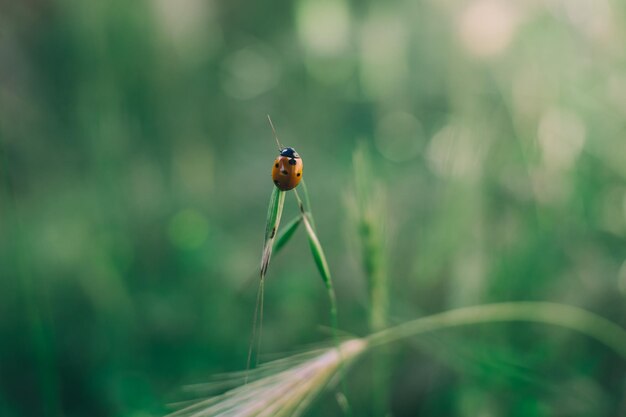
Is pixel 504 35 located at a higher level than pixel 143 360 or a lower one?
higher

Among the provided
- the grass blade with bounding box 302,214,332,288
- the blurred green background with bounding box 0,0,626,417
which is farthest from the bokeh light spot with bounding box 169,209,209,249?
the grass blade with bounding box 302,214,332,288

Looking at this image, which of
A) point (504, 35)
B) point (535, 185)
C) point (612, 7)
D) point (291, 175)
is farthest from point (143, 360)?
point (612, 7)

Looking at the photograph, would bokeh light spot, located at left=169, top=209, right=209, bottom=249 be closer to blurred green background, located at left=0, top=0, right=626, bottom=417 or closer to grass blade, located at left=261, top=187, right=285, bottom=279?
blurred green background, located at left=0, top=0, right=626, bottom=417

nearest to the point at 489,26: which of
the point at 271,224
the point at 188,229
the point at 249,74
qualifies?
the point at 249,74

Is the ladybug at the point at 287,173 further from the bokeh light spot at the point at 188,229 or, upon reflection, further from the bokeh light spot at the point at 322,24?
the bokeh light spot at the point at 322,24

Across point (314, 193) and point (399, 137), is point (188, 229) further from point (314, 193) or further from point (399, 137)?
point (399, 137)

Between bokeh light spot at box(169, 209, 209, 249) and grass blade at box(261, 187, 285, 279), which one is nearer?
grass blade at box(261, 187, 285, 279)

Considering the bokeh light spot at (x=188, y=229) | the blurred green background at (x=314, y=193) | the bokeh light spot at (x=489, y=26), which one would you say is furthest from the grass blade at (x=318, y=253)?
the bokeh light spot at (x=489, y=26)

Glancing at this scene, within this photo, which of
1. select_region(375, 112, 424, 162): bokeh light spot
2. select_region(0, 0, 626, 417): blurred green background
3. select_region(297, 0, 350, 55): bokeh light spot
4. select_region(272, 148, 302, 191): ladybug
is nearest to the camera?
select_region(272, 148, 302, 191): ladybug

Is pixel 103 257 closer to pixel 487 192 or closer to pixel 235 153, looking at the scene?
pixel 235 153
